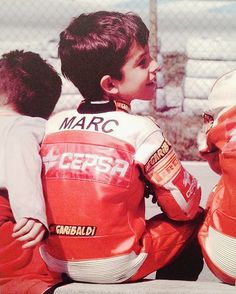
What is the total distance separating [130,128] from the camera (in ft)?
3.94

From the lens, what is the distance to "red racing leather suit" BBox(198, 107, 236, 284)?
119cm

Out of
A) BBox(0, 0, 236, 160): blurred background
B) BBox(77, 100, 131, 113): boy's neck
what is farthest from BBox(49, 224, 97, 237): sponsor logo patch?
BBox(0, 0, 236, 160): blurred background

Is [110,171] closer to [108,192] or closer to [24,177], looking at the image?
[108,192]

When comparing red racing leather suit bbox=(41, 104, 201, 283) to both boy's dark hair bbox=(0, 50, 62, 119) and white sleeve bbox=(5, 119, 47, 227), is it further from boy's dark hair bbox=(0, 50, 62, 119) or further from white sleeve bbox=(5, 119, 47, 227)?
boy's dark hair bbox=(0, 50, 62, 119)

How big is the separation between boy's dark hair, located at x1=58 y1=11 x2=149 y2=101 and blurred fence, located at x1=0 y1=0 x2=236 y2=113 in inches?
4.2

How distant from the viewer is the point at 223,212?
1.21 m

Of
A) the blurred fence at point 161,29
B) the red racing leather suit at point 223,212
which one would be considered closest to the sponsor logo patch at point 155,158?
the red racing leather suit at point 223,212

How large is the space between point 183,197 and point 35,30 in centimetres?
66

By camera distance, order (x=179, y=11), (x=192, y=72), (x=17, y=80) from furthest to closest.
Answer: (x=192, y=72)
(x=179, y=11)
(x=17, y=80)

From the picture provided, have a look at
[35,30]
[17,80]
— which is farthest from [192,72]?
[17,80]

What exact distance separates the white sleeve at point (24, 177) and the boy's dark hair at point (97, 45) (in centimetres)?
16

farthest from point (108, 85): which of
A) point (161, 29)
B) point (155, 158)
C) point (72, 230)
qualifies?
point (161, 29)

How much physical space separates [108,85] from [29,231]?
339mm

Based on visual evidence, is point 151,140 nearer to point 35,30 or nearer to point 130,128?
point 130,128
